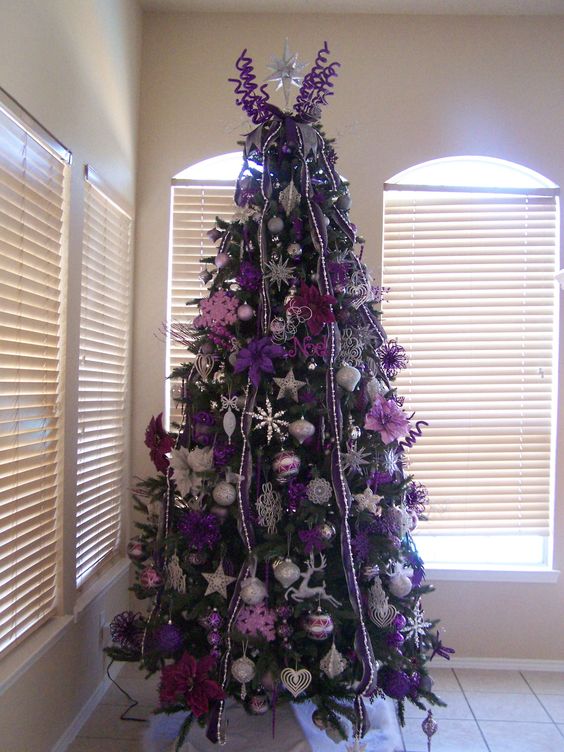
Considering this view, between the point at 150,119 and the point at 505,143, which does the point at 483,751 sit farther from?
the point at 150,119

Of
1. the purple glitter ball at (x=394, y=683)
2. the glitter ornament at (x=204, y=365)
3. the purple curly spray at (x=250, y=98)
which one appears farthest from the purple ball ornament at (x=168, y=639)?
the purple curly spray at (x=250, y=98)

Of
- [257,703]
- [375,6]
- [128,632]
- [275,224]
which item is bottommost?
[257,703]

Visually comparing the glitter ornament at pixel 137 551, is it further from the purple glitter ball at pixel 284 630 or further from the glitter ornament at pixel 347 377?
the glitter ornament at pixel 347 377

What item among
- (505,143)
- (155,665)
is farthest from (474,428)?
(155,665)

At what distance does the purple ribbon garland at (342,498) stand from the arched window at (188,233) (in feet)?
3.96

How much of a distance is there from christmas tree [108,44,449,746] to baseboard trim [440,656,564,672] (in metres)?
1.06

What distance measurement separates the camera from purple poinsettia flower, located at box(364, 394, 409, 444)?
6.84 feet

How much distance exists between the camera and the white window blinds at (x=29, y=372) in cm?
183

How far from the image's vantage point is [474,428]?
323cm

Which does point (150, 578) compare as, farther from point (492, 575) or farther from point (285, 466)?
point (492, 575)

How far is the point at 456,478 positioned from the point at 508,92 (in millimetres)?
1918

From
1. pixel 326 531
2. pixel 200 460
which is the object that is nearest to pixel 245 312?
pixel 200 460

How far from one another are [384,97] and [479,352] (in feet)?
4.39

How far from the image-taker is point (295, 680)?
6.34 ft
